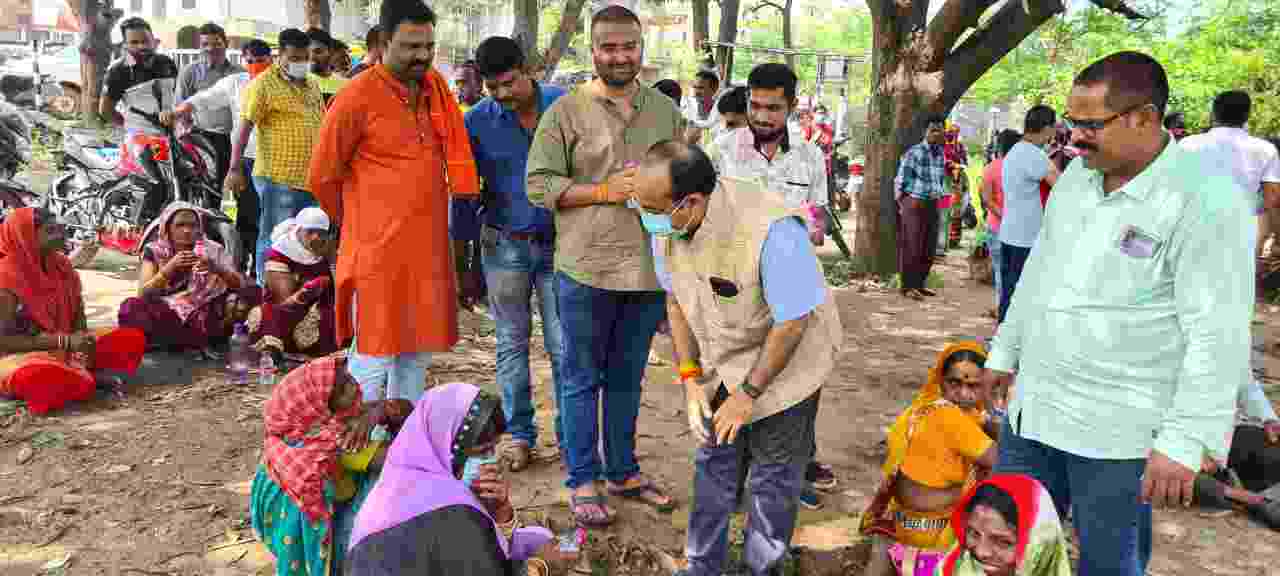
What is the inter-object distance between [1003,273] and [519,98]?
4.20m

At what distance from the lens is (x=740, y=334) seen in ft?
8.85

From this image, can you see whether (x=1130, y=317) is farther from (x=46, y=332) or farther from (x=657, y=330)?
(x=46, y=332)

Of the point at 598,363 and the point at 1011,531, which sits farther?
the point at 598,363

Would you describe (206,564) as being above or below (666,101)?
below

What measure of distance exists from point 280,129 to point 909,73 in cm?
543

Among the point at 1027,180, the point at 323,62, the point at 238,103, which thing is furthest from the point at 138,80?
the point at 1027,180

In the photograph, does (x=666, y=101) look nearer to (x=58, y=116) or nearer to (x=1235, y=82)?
(x=1235, y=82)

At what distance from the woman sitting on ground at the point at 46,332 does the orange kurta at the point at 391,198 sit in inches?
85.0

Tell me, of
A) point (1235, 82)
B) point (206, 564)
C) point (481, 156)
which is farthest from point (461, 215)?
point (1235, 82)

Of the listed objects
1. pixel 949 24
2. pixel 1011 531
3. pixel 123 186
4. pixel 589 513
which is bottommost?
pixel 589 513

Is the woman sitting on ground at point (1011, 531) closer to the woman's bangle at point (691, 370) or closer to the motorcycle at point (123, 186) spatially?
the woman's bangle at point (691, 370)

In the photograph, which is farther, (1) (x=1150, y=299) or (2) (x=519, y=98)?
(2) (x=519, y=98)

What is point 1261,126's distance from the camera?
11031 mm

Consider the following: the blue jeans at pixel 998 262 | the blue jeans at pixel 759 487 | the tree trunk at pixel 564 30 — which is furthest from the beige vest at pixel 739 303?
the tree trunk at pixel 564 30
